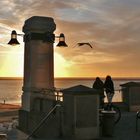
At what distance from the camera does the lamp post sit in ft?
52.8

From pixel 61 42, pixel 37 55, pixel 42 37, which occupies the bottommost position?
pixel 37 55

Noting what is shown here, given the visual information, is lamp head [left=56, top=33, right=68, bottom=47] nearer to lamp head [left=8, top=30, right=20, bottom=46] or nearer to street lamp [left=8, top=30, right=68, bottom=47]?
street lamp [left=8, top=30, right=68, bottom=47]

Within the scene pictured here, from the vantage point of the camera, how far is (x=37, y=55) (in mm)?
16094

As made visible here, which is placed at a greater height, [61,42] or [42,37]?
[42,37]

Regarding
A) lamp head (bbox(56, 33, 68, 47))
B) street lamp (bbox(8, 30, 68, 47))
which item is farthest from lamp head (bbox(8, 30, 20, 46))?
lamp head (bbox(56, 33, 68, 47))

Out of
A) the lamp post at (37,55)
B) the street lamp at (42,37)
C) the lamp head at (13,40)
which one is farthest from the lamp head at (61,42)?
the lamp head at (13,40)

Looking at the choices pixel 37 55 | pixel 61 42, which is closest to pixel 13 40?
pixel 37 55

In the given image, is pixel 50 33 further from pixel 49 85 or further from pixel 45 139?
pixel 45 139

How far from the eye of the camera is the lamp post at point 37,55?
16094 millimetres

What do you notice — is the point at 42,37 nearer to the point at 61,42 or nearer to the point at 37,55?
the point at 37,55

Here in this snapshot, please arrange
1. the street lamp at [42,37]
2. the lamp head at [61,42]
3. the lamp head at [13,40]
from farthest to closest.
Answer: the lamp head at [61,42]
the lamp head at [13,40]
the street lamp at [42,37]

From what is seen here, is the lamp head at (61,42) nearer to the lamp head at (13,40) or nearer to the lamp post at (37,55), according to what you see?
the lamp post at (37,55)

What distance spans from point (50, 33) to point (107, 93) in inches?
129

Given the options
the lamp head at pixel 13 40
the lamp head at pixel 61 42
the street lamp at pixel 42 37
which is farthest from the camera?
the lamp head at pixel 61 42
